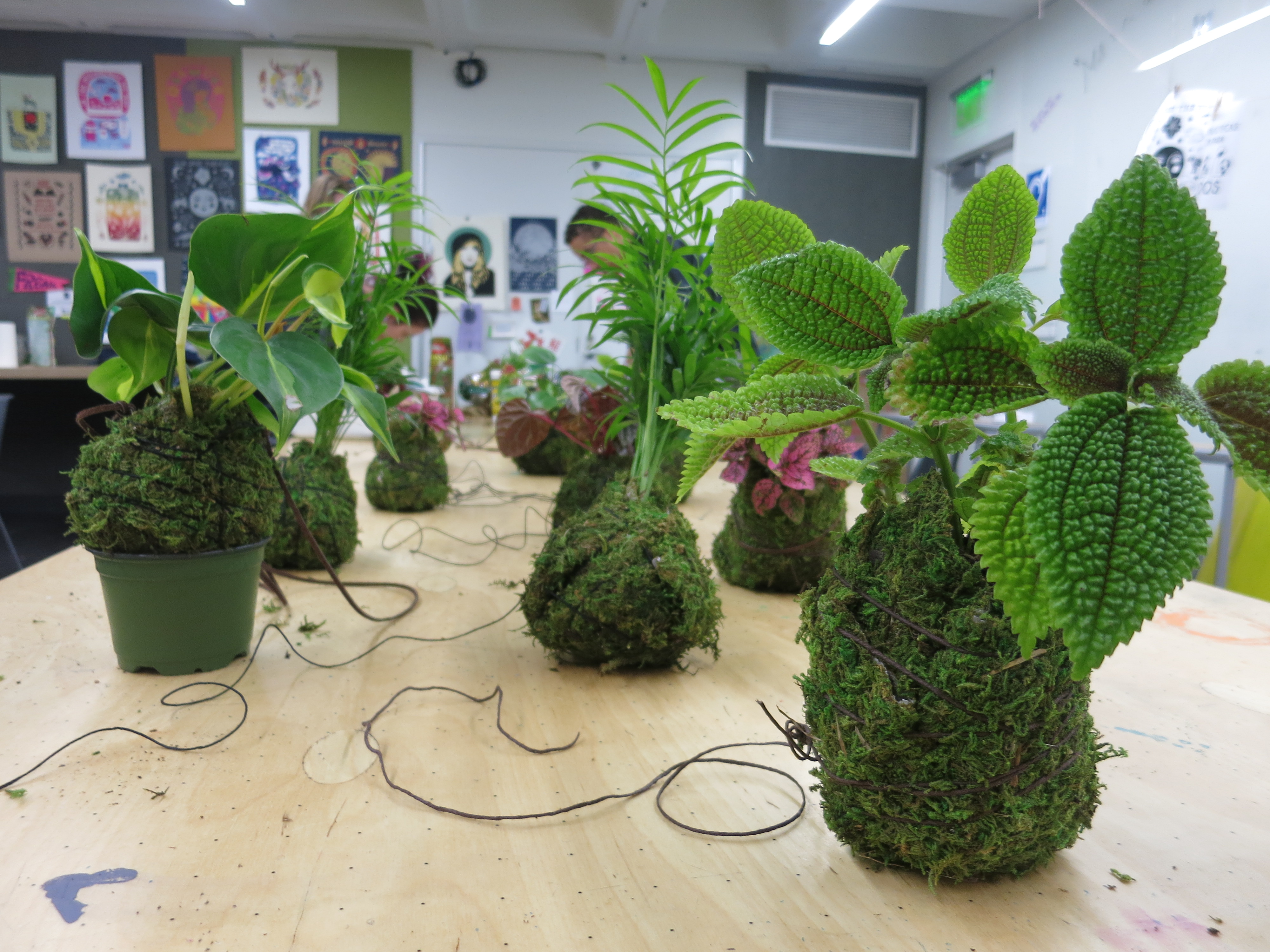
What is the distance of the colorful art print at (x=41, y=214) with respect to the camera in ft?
11.4

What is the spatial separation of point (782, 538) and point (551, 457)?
1361mm

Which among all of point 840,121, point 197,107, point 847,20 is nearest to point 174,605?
point 847,20

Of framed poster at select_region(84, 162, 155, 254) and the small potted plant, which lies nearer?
the small potted plant

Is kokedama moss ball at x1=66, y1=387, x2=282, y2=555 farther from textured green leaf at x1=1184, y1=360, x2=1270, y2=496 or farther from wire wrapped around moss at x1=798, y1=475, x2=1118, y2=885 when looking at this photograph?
textured green leaf at x1=1184, y1=360, x2=1270, y2=496

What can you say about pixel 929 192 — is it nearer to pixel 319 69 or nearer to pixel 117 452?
pixel 319 69

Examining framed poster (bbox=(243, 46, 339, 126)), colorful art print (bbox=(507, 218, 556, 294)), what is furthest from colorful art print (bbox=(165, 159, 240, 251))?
colorful art print (bbox=(507, 218, 556, 294))

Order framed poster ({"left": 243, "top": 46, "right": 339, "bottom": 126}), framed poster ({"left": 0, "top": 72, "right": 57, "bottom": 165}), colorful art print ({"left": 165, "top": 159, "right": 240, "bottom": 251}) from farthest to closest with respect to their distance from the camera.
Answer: colorful art print ({"left": 165, "top": 159, "right": 240, "bottom": 251}) → framed poster ({"left": 243, "top": 46, "right": 339, "bottom": 126}) → framed poster ({"left": 0, "top": 72, "right": 57, "bottom": 165})

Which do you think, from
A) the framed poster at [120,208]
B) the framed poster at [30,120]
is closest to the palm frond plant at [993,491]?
the framed poster at [30,120]

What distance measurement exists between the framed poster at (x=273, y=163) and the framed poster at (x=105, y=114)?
427 millimetres

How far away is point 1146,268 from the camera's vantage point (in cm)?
41

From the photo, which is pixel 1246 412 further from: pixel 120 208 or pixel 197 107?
pixel 120 208

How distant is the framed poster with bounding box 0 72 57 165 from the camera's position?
2.77 m

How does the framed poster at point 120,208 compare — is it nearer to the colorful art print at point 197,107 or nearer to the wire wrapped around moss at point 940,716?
the colorful art print at point 197,107

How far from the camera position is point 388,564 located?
4.76 ft
